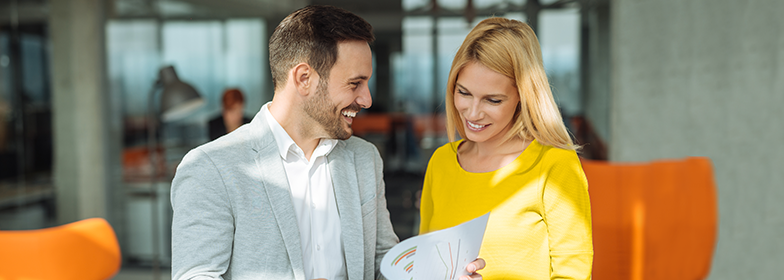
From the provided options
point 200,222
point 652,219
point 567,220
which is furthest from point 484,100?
point 652,219

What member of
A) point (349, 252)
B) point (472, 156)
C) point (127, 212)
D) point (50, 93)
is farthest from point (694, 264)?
point (50, 93)

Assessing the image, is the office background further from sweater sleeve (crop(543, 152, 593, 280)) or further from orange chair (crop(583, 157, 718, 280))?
sweater sleeve (crop(543, 152, 593, 280))

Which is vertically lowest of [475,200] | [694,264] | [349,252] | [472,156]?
[694,264]

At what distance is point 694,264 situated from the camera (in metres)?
2.74

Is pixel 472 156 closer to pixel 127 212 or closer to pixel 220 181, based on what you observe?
pixel 220 181

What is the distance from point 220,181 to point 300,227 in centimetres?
25

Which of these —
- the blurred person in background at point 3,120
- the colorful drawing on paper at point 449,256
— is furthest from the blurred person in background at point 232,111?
the colorful drawing on paper at point 449,256

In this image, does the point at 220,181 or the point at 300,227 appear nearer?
the point at 220,181

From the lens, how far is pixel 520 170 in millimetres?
1372

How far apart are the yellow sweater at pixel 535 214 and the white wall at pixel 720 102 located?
7.99 ft

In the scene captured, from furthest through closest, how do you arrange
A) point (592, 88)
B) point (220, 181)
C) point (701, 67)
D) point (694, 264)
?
point (592, 88), point (701, 67), point (694, 264), point (220, 181)

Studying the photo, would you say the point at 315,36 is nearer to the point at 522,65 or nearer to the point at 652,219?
the point at 522,65

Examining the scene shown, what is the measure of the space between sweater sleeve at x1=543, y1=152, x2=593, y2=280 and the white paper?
29 cm

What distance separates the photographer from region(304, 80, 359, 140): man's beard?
1.32 m
